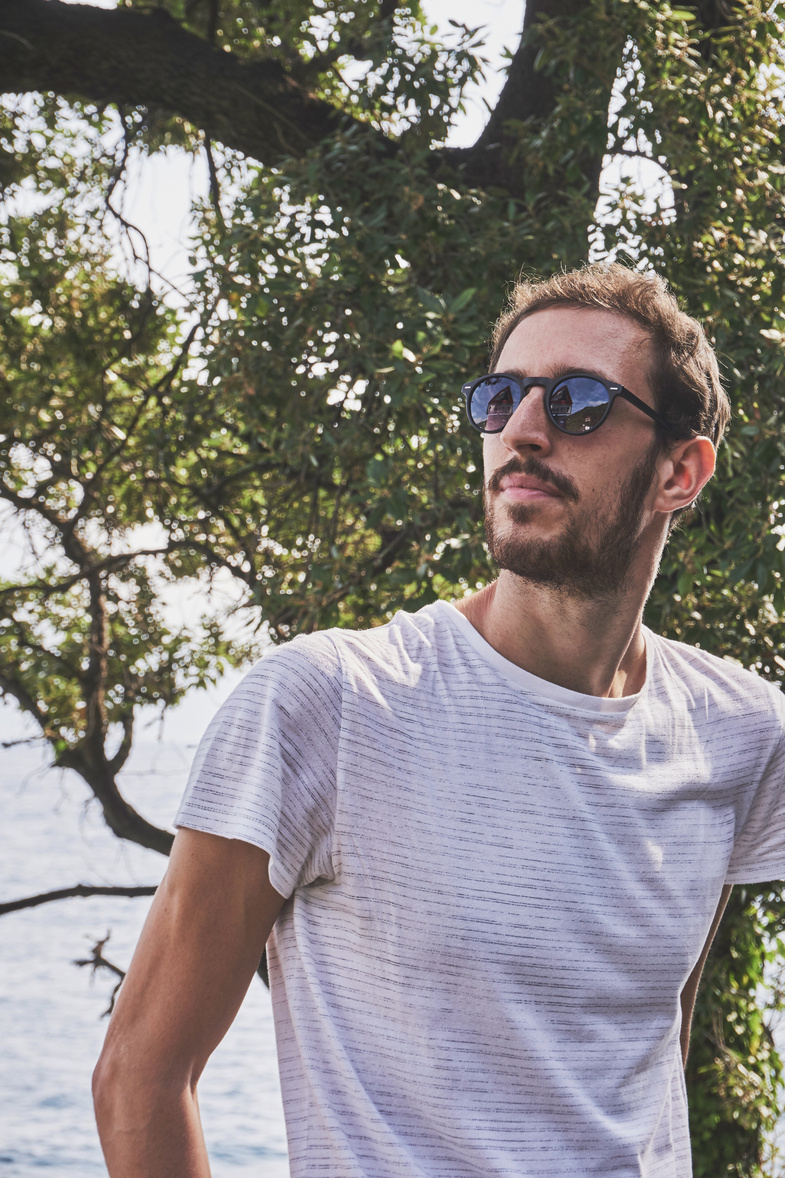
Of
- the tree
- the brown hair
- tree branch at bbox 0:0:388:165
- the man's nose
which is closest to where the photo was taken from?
the man's nose

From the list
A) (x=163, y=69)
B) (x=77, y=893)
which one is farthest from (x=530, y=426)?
(x=77, y=893)

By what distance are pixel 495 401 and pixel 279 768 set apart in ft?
2.38

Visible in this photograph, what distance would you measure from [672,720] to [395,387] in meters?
1.59

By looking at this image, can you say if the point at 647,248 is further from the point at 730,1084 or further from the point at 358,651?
the point at 730,1084

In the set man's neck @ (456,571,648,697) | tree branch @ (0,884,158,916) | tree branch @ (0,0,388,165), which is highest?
tree branch @ (0,0,388,165)

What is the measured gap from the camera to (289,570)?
385 centimetres

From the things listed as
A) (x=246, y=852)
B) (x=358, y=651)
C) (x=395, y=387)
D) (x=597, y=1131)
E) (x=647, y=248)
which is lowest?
(x=597, y=1131)

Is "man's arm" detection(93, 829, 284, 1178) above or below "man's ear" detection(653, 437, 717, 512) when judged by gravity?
below

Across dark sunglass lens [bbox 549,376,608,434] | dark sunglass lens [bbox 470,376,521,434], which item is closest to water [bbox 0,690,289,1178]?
dark sunglass lens [bbox 470,376,521,434]

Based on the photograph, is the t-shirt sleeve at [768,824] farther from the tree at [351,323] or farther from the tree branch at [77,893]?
the tree branch at [77,893]

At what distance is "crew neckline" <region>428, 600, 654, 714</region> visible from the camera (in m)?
1.46

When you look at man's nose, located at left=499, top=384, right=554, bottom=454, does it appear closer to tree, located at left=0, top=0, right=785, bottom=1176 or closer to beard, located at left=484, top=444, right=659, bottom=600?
beard, located at left=484, top=444, right=659, bottom=600

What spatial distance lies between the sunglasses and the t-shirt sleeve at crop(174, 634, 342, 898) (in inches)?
21.3

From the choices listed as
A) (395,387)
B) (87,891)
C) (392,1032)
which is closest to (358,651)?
(392,1032)
